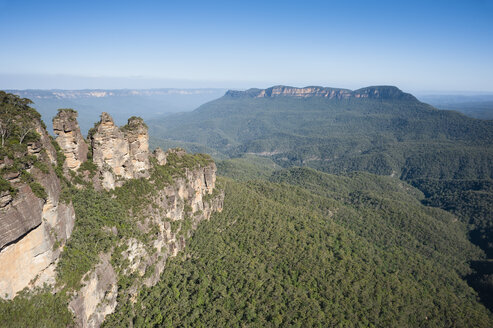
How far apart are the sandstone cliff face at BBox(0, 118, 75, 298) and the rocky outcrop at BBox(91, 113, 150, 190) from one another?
316 inches

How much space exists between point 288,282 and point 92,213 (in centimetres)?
2840

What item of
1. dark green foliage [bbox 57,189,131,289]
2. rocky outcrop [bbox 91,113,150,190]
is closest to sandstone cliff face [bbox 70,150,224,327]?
dark green foliage [bbox 57,189,131,289]

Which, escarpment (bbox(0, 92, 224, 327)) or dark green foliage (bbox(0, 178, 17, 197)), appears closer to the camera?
dark green foliage (bbox(0, 178, 17, 197))

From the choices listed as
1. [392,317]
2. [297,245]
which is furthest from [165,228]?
[392,317]

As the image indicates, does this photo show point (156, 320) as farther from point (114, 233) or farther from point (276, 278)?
point (276, 278)

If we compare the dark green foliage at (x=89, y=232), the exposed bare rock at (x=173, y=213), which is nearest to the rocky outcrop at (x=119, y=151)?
the dark green foliage at (x=89, y=232)

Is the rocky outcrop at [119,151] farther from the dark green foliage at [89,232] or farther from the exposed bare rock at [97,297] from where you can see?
the exposed bare rock at [97,297]

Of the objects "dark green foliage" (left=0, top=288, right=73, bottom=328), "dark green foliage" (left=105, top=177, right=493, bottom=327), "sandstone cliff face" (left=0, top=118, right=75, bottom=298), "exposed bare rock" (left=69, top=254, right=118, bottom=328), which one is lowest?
"dark green foliage" (left=105, top=177, right=493, bottom=327)

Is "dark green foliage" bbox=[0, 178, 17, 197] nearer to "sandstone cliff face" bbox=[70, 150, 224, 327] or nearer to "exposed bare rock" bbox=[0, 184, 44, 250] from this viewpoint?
"exposed bare rock" bbox=[0, 184, 44, 250]

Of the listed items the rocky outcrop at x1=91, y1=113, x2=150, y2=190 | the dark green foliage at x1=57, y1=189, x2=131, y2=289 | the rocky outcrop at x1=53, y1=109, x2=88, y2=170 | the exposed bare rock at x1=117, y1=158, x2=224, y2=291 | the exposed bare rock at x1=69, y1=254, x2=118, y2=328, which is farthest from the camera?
the exposed bare rock at x1=117, y1=158, x2=224, y2=291

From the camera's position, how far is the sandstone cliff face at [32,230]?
1894 centimetres

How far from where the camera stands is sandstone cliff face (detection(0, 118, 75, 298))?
1894 centimetres

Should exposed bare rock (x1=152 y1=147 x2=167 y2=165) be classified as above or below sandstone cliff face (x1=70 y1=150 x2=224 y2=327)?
above

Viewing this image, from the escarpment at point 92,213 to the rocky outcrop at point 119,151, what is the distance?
0.13m
